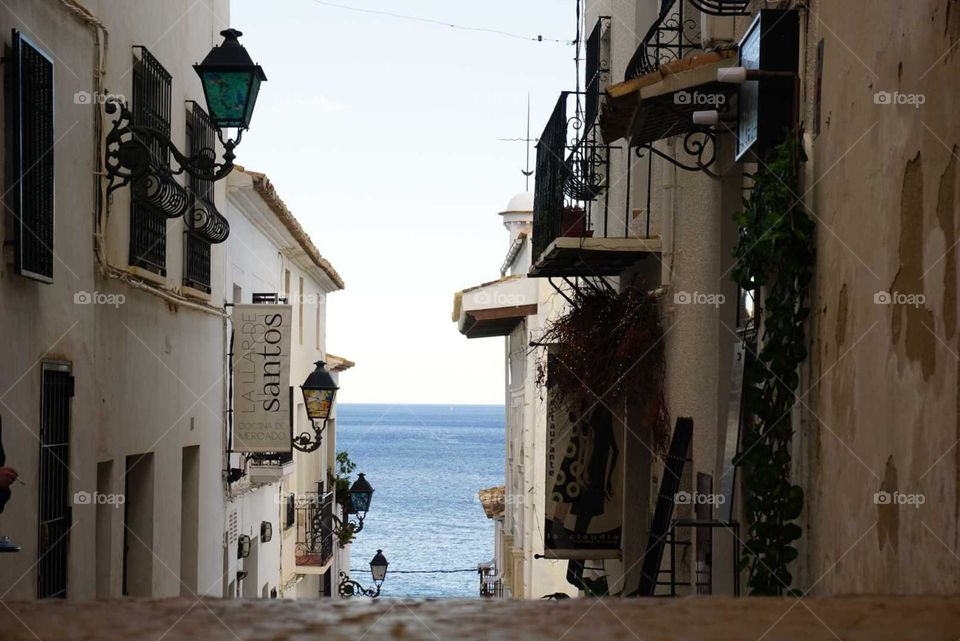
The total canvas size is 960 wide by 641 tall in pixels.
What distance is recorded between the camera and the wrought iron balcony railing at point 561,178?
12117mm

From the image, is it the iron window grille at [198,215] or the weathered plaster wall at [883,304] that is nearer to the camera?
the weathered plaster wall at [883,304]

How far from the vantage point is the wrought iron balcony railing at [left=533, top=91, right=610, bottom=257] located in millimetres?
12117

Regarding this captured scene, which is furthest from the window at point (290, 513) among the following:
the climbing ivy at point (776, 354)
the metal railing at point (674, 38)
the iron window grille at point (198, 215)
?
the climbing ivy at point (776, 354)

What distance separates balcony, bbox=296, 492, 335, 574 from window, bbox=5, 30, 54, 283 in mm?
16359

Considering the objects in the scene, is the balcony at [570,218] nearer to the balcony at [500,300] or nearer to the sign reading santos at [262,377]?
the sign reading santos at [262,377]

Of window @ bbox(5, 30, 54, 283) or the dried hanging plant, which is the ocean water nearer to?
the dried hanging plant

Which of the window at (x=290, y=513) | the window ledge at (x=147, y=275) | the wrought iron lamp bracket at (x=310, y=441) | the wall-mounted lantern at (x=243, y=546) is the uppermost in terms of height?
the window ledge at (x=147, y=275)

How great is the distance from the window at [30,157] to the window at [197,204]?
5034 millimetres

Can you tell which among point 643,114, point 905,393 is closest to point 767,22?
point 643,114

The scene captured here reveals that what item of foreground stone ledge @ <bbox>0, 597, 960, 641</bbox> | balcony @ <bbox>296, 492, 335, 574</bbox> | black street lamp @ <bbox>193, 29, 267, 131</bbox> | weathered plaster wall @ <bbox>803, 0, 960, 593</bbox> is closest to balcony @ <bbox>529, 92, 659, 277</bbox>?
black street lamp @ <bbox>193, 29, 267, 131</bbox>

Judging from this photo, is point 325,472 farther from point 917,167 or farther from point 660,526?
point 917,167

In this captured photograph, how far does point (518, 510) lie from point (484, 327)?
387cm

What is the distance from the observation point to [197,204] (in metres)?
13.8

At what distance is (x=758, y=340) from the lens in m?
7.49
